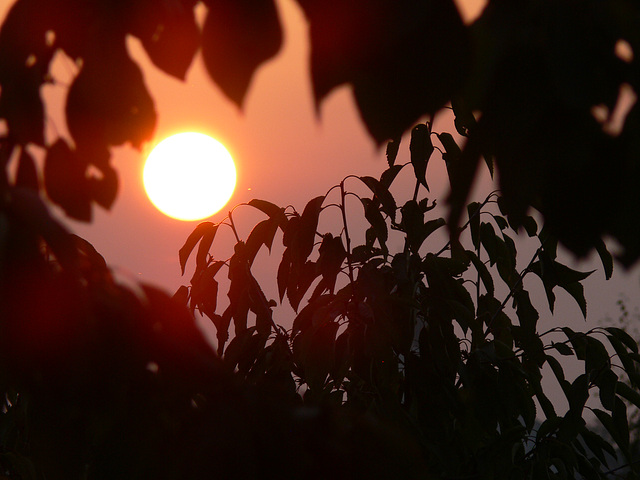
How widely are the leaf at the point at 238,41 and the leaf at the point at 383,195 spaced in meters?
2.03

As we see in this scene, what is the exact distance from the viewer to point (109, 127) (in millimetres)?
838

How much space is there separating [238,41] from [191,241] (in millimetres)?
2498

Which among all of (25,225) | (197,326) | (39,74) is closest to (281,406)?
(197,326)

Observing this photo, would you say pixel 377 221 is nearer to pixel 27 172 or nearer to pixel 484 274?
pixel 484 274

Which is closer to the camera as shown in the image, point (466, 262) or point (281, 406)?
point (281, 406)

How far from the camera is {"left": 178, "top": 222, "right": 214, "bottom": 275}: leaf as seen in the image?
10.3 feet

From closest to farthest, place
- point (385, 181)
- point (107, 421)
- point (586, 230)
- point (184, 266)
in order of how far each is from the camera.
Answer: point (586, 230), point (107, 421), point (385, 181), point (184, 266)

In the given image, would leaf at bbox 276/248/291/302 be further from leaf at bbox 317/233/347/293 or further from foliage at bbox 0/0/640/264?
foliage at bbox 0/0/640/264

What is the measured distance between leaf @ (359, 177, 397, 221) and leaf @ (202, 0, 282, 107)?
2.03m

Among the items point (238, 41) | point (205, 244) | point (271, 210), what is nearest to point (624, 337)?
point (271, 210)

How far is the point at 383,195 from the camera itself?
276 centimetres

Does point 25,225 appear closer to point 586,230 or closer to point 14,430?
point 586,230

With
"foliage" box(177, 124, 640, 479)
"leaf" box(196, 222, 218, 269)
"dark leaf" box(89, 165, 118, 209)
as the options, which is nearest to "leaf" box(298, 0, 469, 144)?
"dark leaf" box(89, 165, 118, 209)

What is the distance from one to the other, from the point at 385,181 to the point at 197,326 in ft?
6.89
